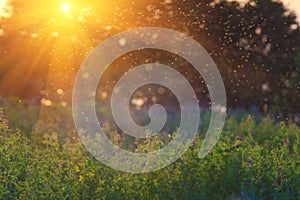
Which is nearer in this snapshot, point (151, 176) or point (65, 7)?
point (151, 176)

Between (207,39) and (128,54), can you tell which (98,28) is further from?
(207,39)

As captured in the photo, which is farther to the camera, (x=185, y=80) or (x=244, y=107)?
(x=244, y=107)

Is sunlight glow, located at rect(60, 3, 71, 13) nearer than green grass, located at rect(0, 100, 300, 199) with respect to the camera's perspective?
No

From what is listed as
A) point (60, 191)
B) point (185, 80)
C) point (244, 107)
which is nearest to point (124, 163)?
point (60, 191)

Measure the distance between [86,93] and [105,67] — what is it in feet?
4.50

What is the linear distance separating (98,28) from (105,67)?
1.52m

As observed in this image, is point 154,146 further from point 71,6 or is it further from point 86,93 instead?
point 86,93

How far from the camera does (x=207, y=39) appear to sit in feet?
27.7

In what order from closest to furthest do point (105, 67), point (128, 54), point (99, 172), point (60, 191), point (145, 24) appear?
point (60, 191)
point (99, 172)
point (145, 24)
point (128, 54)
point (105, 67)

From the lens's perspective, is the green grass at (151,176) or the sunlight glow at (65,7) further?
the sunlight glow at (65,7)

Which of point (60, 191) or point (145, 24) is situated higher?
point (145, 24)

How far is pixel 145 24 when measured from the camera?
8.38m

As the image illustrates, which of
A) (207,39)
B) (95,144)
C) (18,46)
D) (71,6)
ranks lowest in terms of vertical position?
(18,46)

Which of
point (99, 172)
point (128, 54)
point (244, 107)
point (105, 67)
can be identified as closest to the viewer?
point (99, 172)
